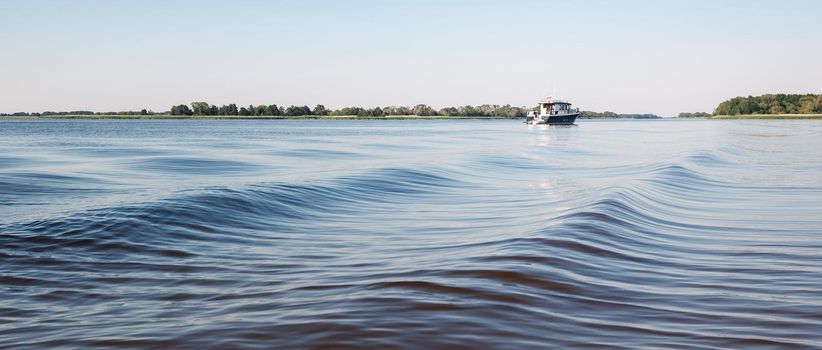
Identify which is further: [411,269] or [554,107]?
[554,107]

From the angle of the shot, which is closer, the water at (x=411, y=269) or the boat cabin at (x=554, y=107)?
the water at (x=411, y=269)

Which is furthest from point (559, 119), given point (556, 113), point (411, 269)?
point (411, 269)

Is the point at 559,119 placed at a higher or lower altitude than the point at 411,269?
lower

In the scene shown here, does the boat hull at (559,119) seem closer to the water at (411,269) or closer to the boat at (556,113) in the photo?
the boat at (556,113)

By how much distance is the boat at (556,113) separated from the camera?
10019 centimetres

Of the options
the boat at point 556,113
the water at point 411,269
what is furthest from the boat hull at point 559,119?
the water at point 411,269

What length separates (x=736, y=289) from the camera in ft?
17.5

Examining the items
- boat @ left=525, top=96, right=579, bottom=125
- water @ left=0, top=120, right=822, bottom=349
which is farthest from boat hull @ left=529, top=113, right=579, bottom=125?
water @ left=0, top=120, right=822, bottom=349

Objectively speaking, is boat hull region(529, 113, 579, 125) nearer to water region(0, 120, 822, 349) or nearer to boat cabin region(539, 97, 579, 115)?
boat cabin region(539, 97, 579, 115)

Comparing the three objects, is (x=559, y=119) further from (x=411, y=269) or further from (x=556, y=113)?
(x=411, y=269)

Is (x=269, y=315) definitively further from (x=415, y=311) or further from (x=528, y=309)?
(x=528, y=309)

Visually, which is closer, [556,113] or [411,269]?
[411,269]

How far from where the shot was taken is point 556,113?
3959 inches

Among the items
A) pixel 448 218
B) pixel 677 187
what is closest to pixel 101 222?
pixel 448 218
